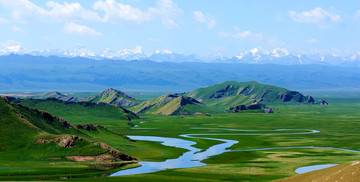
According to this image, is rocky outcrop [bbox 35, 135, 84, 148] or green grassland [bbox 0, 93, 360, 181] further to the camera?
rocky outcrop [bbox 35, 135, 84, 148]

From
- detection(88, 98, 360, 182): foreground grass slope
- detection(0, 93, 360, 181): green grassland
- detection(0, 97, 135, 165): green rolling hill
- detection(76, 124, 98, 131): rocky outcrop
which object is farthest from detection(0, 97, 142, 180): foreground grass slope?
detection(76, 124, 98, 131): rocky outcrop

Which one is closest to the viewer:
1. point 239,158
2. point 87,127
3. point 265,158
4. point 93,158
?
point 93,158

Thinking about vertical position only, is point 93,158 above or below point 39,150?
below

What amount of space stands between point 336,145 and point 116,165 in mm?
65937

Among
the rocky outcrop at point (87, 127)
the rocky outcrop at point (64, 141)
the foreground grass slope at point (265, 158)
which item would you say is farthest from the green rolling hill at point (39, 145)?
the rocky outcrop at point (87, 127)

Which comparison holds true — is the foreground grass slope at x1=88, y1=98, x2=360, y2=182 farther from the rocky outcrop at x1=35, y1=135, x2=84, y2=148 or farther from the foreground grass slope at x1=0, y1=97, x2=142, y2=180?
the rocky outcrop at x1=35, y1=135, x2=84, y2=148

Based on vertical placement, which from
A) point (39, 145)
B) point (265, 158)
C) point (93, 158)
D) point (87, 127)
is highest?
point (87, 127)

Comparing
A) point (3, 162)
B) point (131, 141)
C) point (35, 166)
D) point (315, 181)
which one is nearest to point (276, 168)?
point (315, 181)

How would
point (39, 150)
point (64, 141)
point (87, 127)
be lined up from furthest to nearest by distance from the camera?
point (87, 127) → point (64, 141) → point (39, 150)

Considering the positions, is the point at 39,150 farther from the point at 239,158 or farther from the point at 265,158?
the point at 265,158

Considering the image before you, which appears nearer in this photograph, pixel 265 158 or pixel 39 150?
pixel 39 150

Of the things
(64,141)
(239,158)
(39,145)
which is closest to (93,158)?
(64,141)

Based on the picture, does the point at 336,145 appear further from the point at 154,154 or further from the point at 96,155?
the point at 96,155

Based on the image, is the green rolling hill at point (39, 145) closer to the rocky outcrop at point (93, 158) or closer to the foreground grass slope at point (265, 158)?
the rocky outcrop at point (93, 158)
